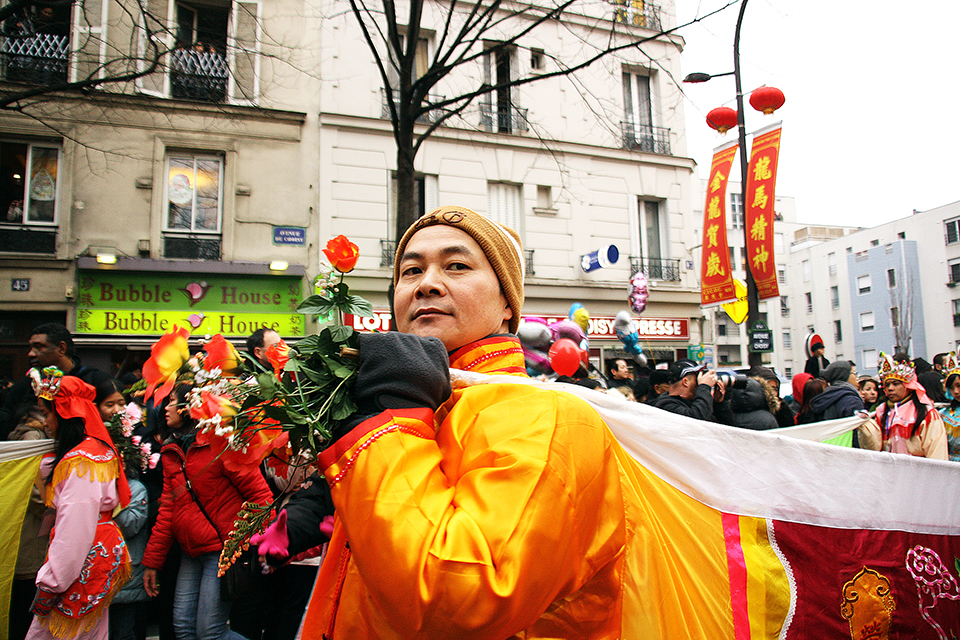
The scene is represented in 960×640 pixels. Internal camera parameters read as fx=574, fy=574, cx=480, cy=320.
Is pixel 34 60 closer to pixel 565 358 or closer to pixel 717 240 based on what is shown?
pixel 565 358

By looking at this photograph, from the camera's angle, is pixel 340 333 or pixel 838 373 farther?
pixel 838 373

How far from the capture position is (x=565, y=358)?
174 inches

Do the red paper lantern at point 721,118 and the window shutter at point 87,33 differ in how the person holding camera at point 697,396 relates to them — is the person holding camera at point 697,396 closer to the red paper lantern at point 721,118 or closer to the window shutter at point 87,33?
the red paper lantern at point 721,118

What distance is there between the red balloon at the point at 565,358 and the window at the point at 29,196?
10.8 meters

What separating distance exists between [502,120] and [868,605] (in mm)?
13299

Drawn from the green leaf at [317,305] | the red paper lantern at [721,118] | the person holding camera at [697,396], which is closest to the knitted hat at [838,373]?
the person holding camera at [697,396]

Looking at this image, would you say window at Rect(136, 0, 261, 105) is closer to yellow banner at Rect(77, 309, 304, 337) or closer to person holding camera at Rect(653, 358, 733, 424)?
yellow banner at Rect(77, 309, 304, 337)

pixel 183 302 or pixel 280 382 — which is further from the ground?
pixel 183 302

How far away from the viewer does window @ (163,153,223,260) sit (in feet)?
37.4

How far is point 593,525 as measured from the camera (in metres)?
1.26

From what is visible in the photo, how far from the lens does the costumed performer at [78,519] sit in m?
3.15

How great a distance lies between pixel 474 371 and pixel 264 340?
133 inches

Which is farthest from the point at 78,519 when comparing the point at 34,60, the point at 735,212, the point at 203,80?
the point at 735,212

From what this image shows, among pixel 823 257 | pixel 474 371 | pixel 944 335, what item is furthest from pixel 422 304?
pixel 823 257
